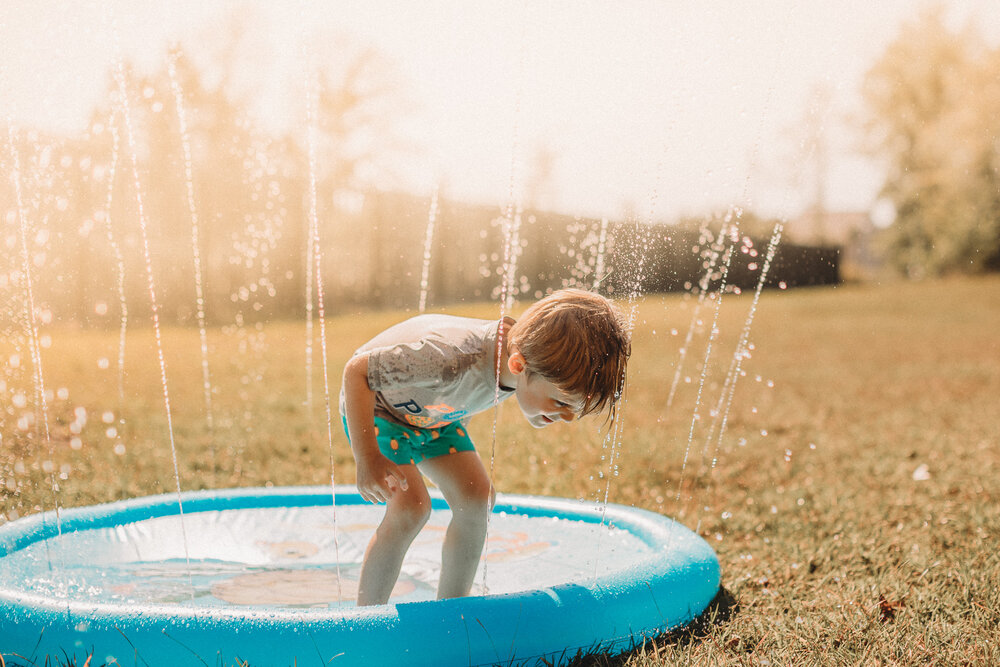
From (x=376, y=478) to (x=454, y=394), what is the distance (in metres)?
0.32

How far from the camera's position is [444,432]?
2.52m

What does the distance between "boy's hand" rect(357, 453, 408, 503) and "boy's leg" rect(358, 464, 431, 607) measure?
0.12m

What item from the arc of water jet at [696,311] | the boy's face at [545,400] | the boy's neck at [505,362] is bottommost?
the arc of water jet at [696,311]

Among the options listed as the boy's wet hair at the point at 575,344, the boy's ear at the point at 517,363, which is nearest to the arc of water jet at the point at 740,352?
the boy's wet hair at the point at 575,344

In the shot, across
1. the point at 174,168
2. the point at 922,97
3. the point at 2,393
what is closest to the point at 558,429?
the point at 2,393

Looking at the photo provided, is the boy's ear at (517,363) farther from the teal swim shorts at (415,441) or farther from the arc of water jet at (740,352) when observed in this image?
the arc of water jet at (740,352)

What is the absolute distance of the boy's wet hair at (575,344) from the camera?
2.16m

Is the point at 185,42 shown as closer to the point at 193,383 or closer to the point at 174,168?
the point at 174,168

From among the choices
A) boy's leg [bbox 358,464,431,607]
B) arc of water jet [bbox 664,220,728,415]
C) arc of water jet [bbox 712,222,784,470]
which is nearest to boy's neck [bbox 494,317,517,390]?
boy's leg [bbox 358,464,431,607]

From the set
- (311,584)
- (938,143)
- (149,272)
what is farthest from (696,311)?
(938,143)

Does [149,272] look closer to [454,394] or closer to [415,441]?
[415,441]

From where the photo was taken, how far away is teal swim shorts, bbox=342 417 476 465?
8.05ft

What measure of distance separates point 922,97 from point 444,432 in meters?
26.1

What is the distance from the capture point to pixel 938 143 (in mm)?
23812
